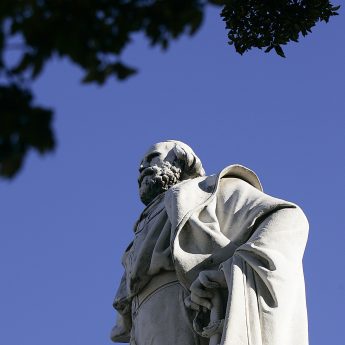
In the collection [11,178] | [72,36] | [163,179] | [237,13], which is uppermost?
[237,13]

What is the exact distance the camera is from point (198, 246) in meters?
10.8

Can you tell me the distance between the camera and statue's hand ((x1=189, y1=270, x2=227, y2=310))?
1038 cm

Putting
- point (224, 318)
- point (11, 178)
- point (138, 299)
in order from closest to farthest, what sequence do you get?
1. point (11, 178)
2. point (224, 318)
3. point (138, 299)

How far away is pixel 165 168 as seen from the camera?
11.7 m

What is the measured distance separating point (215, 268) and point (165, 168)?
1327 mm

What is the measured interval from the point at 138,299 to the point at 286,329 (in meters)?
1.21

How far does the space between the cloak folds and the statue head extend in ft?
1.00

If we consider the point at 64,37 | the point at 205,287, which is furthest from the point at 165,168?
the point at 64,37

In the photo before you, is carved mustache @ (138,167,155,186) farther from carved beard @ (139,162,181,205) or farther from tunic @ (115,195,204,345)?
tunic @ (115,195,204,345)

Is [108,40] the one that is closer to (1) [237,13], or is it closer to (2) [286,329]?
Result: (2) [286,329]

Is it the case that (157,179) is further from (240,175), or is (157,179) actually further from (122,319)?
(122,319)

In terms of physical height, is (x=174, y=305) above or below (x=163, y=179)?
below

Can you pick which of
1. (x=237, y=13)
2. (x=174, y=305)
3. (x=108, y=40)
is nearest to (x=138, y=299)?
(x=174, y=305)

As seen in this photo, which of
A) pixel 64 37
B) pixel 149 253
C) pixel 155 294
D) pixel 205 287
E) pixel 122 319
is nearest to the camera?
pixel 64 37
